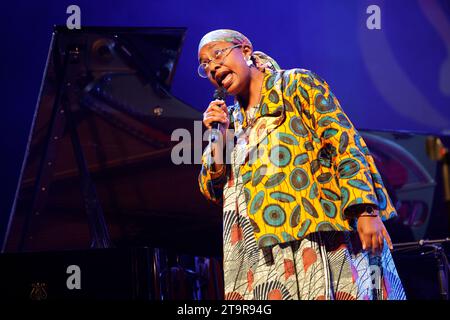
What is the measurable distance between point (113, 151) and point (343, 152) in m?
2.29

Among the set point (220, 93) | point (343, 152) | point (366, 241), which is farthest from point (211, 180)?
point (366, 241)

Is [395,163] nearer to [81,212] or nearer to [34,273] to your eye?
[81,212]

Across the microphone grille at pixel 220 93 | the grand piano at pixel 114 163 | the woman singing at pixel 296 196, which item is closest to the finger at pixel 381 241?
the woman singing at pixel 296 196

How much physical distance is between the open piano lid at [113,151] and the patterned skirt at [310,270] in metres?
1.88

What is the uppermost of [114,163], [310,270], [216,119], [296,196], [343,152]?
[114,163]

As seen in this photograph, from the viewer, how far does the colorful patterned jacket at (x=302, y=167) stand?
1928 mm

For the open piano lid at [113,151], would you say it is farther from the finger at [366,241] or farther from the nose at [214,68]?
the finger at [366,241]

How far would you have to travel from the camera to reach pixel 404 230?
4.53 m

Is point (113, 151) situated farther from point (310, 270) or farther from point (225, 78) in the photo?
point (310, 270)

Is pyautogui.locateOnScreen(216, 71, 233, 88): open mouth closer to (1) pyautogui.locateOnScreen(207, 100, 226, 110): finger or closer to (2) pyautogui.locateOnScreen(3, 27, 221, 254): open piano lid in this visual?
(1) pyautogui.locateOnScreen(207, 100, 226, 110): finger

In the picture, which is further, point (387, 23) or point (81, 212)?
point (387, 23)

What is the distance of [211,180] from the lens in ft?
7.27

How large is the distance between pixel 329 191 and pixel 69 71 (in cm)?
227
